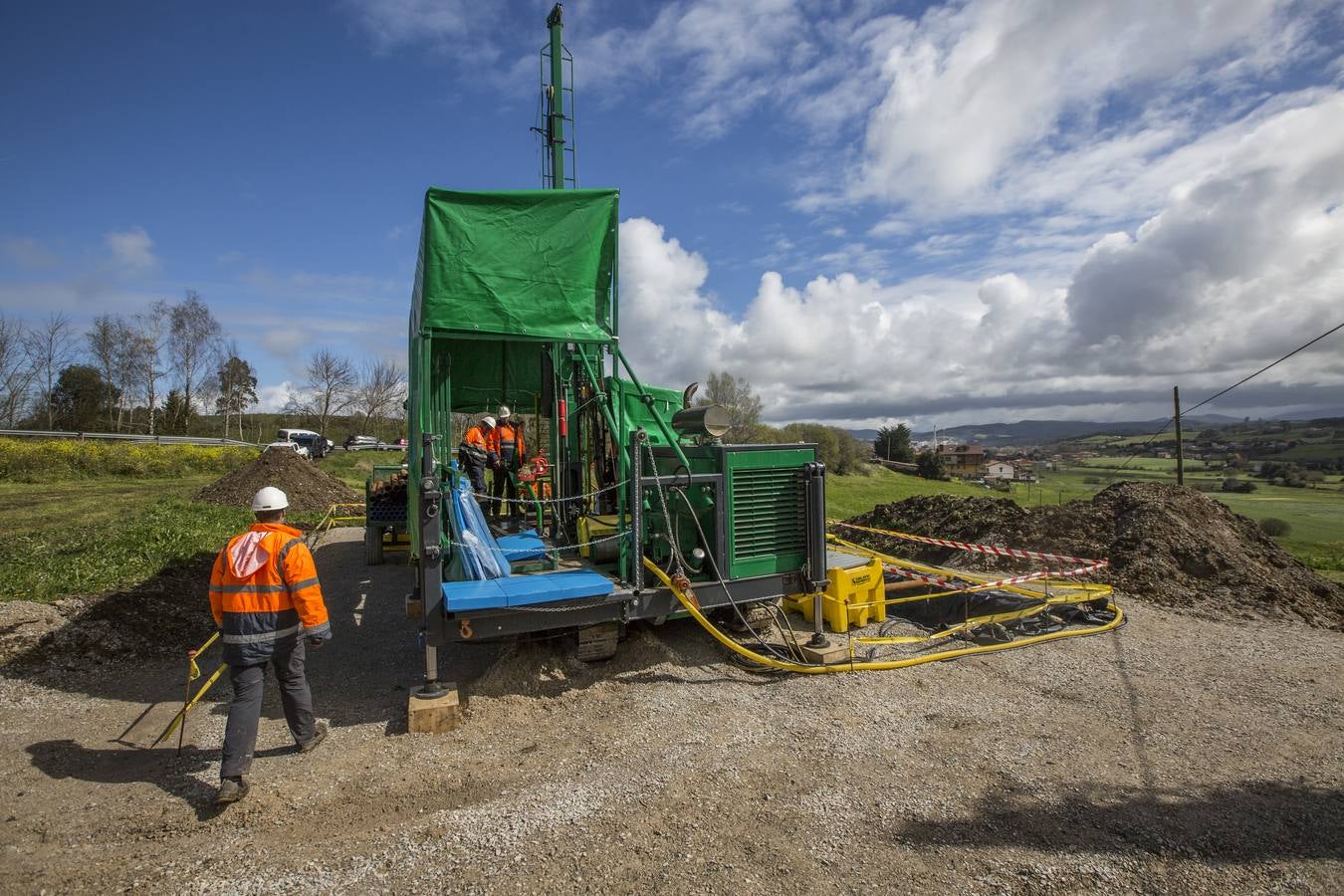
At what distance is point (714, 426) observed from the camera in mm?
6051

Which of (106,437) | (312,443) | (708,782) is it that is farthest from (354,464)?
(708,782)

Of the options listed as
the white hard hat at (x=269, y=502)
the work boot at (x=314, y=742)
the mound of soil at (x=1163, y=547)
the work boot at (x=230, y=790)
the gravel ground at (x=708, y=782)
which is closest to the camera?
the gravel ground at (x=708, y=782)

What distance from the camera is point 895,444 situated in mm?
48062

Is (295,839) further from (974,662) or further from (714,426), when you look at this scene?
(974,662)

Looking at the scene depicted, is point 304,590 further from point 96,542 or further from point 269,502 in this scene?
point 96,542

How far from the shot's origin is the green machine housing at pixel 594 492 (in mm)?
5344

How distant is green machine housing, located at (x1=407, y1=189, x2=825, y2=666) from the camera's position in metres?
5.34

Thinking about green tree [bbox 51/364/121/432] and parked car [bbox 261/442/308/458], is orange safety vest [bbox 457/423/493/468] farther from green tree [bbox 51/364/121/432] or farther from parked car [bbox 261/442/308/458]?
green tree [bbox 51/364/121/432]

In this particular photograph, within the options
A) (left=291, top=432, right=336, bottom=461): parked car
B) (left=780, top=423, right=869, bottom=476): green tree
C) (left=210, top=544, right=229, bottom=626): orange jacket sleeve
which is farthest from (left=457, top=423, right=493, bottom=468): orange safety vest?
(left=291, top=432, right=336, bottom=461): parked car

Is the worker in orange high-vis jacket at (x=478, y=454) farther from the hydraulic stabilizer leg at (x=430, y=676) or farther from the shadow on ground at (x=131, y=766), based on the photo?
the shadow on ground at (x=131, y=766)

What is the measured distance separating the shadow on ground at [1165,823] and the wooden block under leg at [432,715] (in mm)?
3149

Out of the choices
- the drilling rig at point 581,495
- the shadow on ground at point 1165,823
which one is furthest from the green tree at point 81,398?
the shadow on ground at point 1165,823

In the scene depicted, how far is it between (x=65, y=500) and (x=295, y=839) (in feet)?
69.5

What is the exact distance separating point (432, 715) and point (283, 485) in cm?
1810
